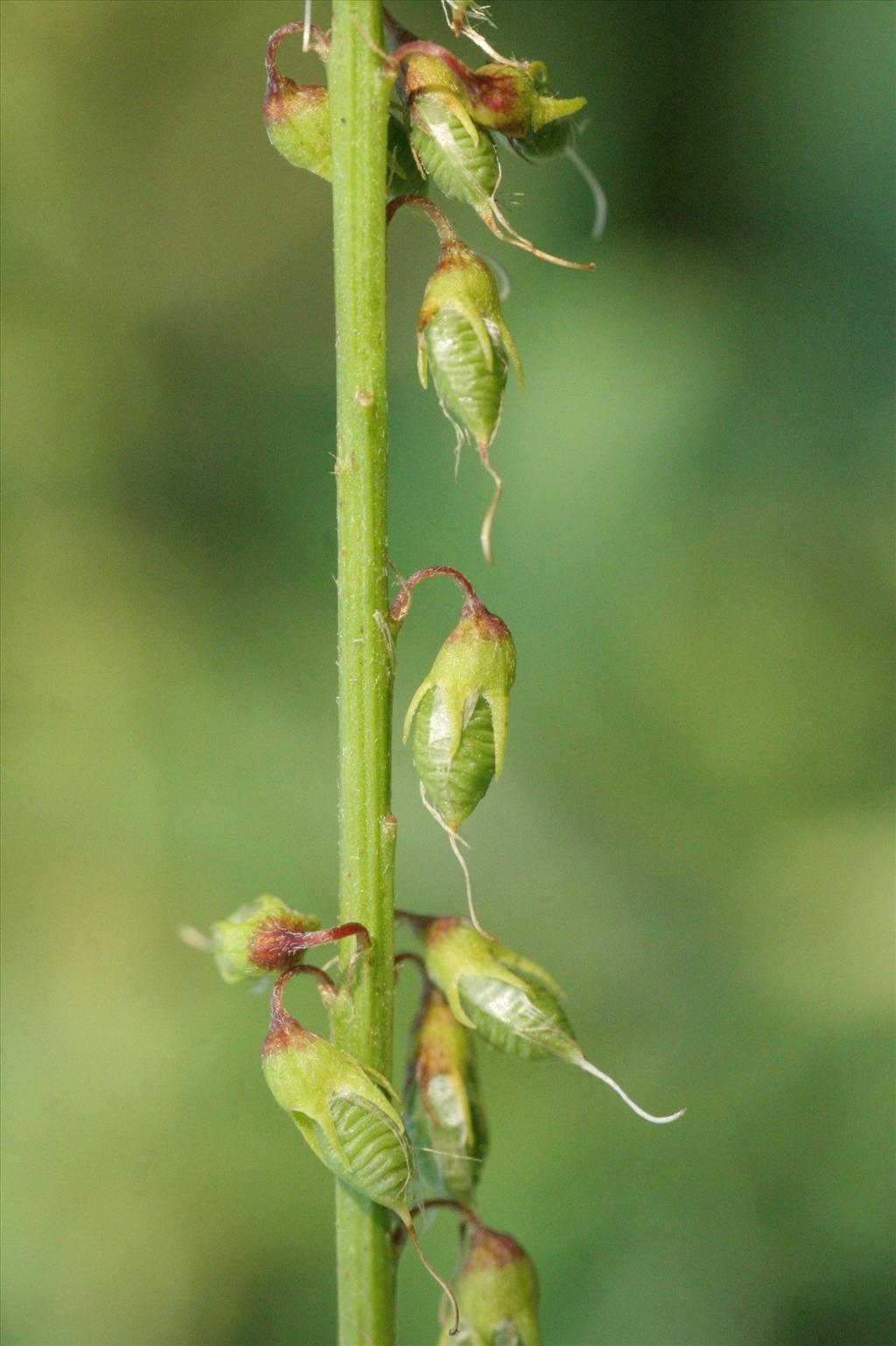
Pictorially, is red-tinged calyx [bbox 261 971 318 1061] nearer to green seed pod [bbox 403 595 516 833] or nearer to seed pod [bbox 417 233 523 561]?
green seed pod [bbox 403 595 516 833]

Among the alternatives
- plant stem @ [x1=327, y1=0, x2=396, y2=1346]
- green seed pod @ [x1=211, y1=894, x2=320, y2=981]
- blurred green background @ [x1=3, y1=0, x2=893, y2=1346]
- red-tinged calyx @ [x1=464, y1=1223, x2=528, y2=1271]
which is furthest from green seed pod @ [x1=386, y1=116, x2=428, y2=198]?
blurred green background @ [x1=3, y1=0, x2=893, y2=1346]

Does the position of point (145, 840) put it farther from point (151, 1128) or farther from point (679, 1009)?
point (679, 1009)

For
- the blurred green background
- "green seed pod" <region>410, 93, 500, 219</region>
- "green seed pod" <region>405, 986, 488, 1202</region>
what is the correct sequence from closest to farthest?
"green seed pod" <region>410, 93, 500, 219</region> → "green seed pod" <region>405, 986, 488, 1202</region> → the blurred green background

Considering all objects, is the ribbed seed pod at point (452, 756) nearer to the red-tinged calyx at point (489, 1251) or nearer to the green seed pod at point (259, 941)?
the green seed pod at point (259, 941)

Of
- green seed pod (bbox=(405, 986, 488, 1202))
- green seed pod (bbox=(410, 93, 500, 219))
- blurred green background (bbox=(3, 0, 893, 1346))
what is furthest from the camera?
blurred green background (bbox=(3, 0, 893, 1346))

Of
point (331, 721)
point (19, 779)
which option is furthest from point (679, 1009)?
point (19, 779)

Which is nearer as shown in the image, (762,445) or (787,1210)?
(787,1210)
